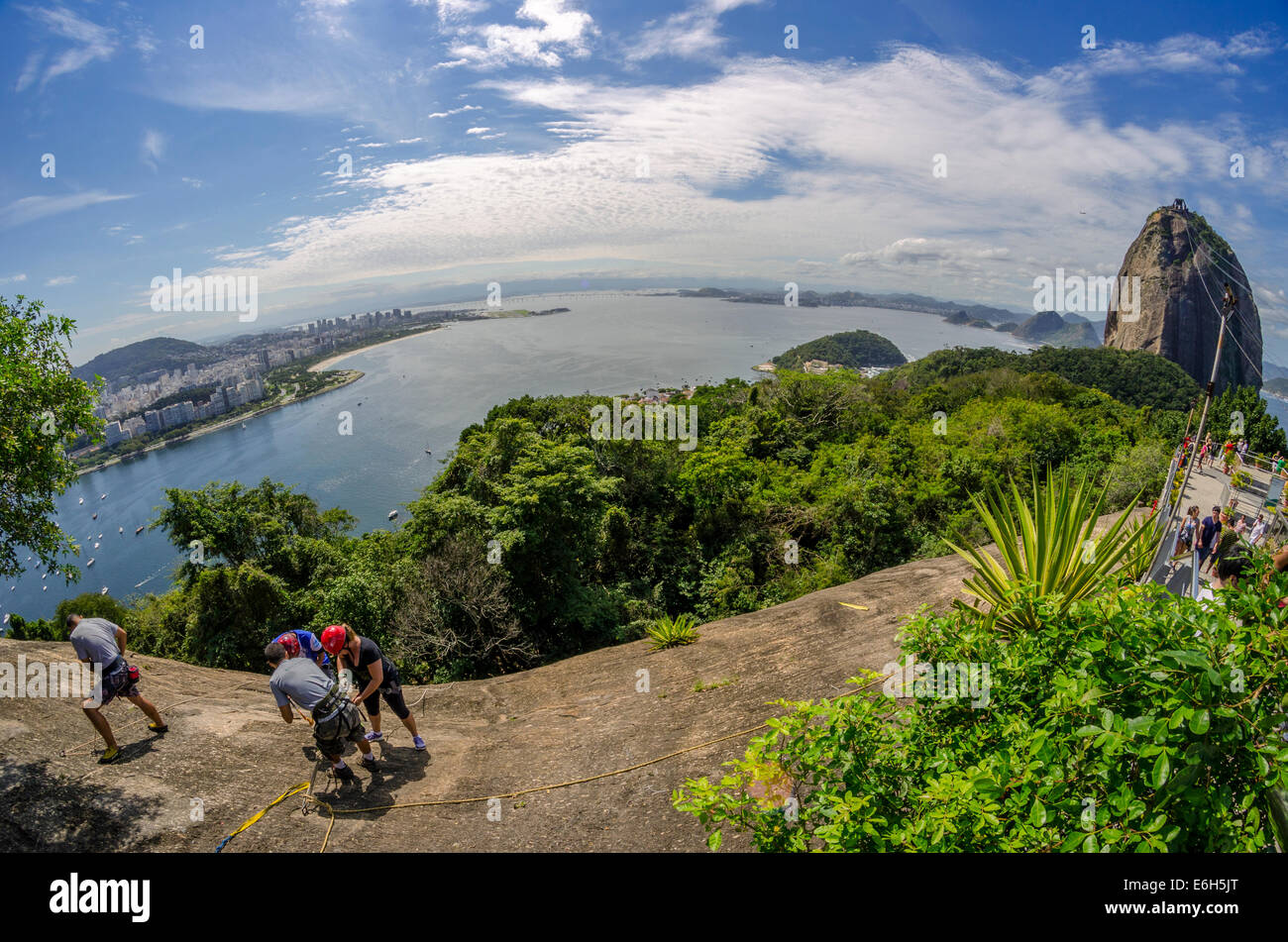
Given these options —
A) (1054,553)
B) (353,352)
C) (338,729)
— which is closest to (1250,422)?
(1054,553)

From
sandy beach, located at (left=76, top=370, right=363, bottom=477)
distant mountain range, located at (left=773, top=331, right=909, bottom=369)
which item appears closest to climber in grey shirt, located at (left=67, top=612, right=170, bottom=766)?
distant mountain range, located at (left=773, top=331, right=909, bottom=369)

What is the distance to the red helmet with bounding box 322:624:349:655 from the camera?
504cm

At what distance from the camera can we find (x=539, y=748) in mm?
5891

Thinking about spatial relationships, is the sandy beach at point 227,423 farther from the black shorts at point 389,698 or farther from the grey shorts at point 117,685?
the black shorts at point 389,698

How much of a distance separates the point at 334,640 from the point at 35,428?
312 cm

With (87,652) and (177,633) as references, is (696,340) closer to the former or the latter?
(177,633)

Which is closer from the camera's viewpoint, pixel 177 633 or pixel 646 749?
pixel 646 749

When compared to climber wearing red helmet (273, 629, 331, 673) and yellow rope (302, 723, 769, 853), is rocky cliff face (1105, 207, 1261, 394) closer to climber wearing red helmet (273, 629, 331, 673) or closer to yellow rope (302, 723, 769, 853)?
yellow rope (302, 723, 769, 853)

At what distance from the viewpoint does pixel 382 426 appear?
83.5 meters

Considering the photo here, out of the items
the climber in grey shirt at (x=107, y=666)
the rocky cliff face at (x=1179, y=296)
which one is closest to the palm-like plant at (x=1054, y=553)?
the climber in grey shirt at (x=107, y=666)

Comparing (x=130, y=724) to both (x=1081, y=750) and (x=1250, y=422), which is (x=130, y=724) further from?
(x=1250, y=422)

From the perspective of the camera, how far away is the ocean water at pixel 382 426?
6291 centimetres
